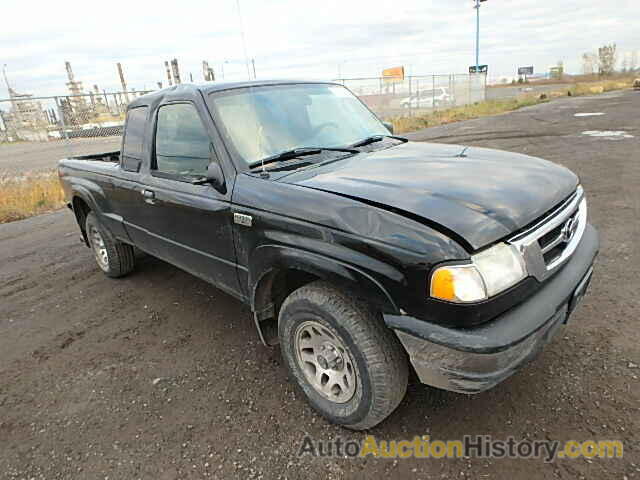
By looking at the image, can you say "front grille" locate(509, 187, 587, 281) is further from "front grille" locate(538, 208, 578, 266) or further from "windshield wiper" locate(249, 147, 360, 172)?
"windshield wiper" locate(249, 147, 360, 172)

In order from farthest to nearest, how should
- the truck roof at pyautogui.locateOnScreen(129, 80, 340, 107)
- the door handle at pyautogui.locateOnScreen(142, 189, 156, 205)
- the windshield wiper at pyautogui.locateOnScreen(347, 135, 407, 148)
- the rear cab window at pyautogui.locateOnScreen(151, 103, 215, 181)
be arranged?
1. the door handle at pyautogui.locateOnScreen(142, 189, 156, 205)
2. the windshield wiper at pyautogui.locateOnScreen(347, 135, 407, 148)
3. the truck roof at pyautogui.locateOnScreen(129, 80, 340, 107)
4. the rear cab window at pyautogui.locateOnScreen(151, 103, 215, 181)

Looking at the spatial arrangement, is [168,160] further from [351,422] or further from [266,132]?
[351,422]

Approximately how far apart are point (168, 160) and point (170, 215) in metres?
0.43

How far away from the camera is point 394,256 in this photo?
1854 mm

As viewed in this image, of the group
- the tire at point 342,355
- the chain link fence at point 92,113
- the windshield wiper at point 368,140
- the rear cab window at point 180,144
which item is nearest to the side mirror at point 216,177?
the rear cab window at point 180,144

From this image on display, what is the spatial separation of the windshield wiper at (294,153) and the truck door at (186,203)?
289 mm

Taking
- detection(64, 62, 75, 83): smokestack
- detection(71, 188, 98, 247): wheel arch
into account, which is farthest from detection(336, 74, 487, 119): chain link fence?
detection(64, 62, 75, 83): smokestack

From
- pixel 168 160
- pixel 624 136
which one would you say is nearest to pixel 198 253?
pixel 168 160

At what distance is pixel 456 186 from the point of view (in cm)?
218

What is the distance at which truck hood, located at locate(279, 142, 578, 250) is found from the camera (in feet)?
6.24

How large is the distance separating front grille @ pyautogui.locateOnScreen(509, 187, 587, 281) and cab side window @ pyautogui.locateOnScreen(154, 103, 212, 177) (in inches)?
76.6

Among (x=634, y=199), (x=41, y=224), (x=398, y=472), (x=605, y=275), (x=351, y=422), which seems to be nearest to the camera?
(x=398, y=472)

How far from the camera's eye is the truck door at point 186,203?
110 inches

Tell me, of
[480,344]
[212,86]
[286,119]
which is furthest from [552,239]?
[212,86]
